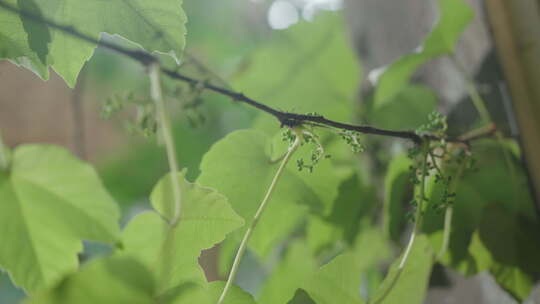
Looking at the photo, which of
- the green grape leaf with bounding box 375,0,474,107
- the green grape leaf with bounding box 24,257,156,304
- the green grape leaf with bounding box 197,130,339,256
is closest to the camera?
the green grape leaf with bounding box 24,257,156,304

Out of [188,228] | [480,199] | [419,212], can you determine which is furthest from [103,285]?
[480,199]

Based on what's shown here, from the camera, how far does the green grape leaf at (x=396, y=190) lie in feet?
1.20

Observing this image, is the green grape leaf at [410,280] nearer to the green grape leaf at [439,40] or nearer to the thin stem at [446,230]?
the thin stem at [446,230]

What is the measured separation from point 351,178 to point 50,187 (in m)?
0.24

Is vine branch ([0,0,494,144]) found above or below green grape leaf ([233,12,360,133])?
below

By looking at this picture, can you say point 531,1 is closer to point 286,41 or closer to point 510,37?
point 510,37

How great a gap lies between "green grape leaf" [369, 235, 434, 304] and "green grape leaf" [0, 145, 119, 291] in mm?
134

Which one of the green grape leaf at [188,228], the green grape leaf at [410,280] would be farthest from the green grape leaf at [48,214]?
the green grape leaf at [410,280]

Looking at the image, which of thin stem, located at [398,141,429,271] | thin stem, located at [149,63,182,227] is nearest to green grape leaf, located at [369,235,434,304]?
thin stem, located at [398,141,429,271]

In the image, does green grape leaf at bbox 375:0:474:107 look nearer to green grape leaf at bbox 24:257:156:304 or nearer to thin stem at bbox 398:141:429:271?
thin stem at bbox 398:141:429:271

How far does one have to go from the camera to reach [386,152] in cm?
64

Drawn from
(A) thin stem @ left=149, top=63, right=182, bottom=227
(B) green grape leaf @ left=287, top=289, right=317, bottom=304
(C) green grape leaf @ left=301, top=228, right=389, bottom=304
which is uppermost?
(A) thin stem @ left=149, top=63, right=182, bottom=227

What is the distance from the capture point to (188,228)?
230 millimetres

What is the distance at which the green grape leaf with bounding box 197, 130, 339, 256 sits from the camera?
0.88 ft
